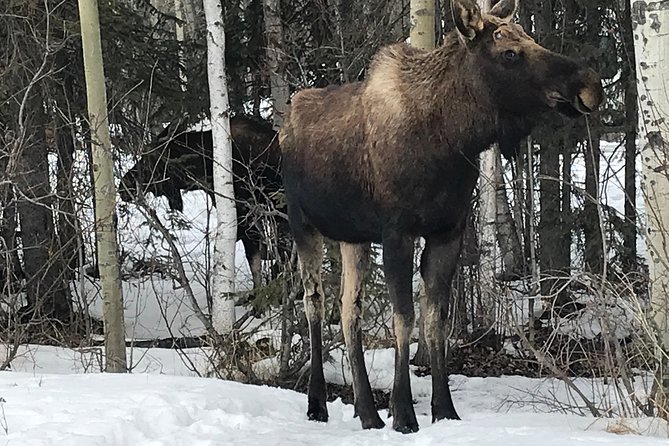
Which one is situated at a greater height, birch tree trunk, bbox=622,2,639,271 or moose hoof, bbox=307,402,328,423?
birch tree trunk, bbox=622,2,639,271

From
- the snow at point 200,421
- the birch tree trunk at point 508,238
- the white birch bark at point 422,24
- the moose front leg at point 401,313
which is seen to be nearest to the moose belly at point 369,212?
the moose front leg at point 401,313

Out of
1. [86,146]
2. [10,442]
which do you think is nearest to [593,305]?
[10,442]

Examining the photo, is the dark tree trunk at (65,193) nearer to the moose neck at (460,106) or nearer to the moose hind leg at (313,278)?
the moose hind leg at (313,278)

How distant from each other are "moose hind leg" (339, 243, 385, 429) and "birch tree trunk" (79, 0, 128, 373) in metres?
2.85

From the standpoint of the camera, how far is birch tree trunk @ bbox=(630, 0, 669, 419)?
198 inches

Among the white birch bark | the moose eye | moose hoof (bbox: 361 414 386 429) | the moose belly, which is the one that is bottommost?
moose hoof (bbox: 361 414 386 429)

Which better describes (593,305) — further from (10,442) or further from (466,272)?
(466,272)

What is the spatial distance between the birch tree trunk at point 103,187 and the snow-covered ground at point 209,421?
2.11 m

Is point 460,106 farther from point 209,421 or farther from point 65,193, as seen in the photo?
point 65,193

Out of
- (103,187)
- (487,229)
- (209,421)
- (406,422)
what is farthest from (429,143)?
(487,229)

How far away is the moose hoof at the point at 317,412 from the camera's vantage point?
5.99m

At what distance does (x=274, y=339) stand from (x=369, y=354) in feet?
3.32

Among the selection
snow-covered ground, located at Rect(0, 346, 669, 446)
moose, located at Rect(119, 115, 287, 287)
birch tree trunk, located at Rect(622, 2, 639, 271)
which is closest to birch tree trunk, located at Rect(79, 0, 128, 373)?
snow-covered ground, located at Rect(0, 346, 669, 446)

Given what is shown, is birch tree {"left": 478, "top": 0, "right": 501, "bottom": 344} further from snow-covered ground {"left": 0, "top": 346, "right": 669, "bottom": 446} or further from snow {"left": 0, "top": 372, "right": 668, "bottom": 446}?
snow {"left": 0, "top": 372, "right": 668, "bottom": 446}
